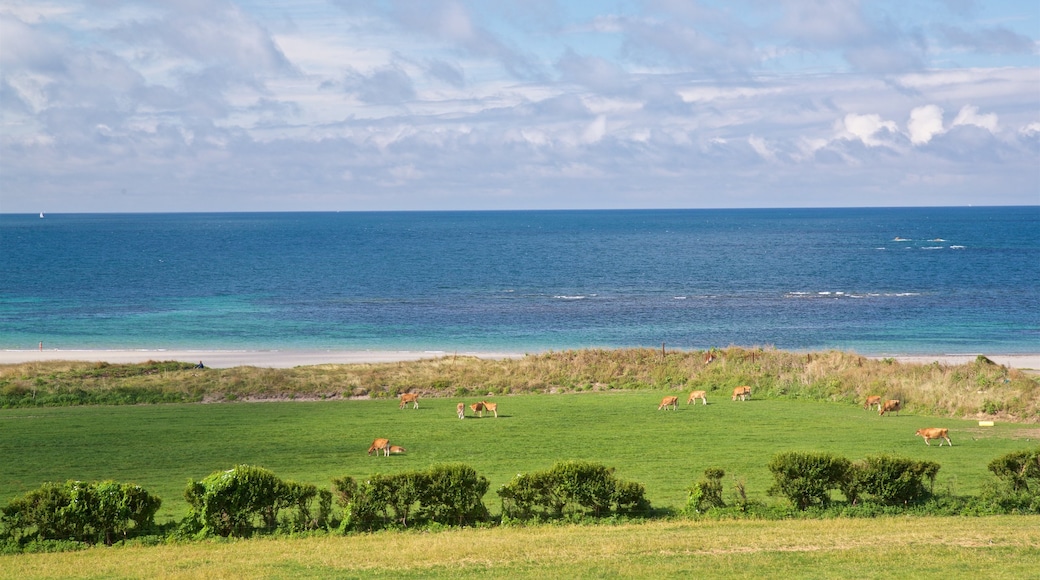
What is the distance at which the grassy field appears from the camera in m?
15.5

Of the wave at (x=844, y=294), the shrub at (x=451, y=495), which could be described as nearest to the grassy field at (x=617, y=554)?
the shrub at (x=451, y=495)

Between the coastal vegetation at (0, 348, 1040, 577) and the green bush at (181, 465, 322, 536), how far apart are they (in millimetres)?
45

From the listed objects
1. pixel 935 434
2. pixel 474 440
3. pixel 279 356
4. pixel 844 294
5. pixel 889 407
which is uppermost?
pixel 844 294

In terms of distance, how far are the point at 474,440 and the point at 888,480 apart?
14443 mm

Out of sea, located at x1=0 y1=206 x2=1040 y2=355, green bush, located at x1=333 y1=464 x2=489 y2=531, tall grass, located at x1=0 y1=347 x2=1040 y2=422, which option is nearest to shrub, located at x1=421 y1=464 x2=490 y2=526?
green bush, located at x1=333 y1=464 x2=489 y2=531

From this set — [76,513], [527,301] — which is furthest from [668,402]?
[527,301]

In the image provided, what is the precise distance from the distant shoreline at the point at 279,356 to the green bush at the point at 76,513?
3964 cm

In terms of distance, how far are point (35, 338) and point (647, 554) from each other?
69.8 m

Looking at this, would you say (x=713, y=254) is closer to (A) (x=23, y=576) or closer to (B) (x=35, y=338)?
(B) (x=35, y=338)

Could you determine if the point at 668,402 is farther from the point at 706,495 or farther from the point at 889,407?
the point at 706,495

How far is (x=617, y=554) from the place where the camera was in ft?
54.8

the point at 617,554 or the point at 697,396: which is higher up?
the point at 617,554

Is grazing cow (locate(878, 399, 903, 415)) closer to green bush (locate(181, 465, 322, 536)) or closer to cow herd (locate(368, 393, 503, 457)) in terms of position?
cow herd (locate(368, 393, 503, 457))

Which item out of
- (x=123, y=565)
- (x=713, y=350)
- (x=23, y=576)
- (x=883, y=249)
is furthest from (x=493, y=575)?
(x=883, y=249)
